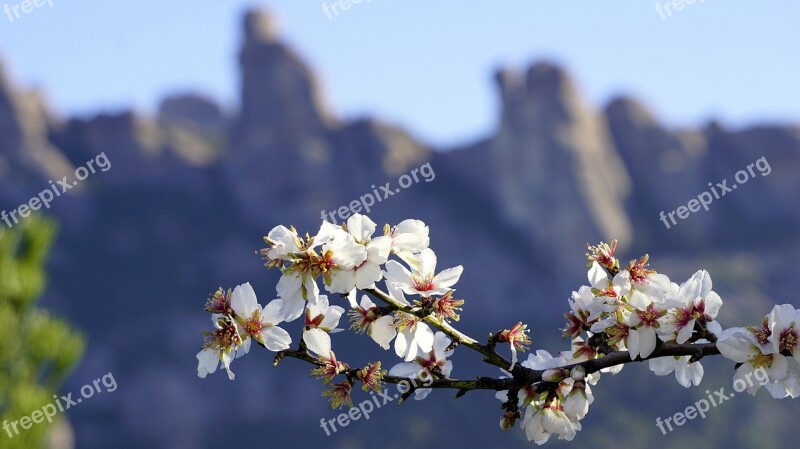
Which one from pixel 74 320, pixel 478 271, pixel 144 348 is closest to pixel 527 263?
pixel 478 271

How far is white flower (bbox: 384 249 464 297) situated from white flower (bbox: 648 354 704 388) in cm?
65

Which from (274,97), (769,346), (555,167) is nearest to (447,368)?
(769,346)

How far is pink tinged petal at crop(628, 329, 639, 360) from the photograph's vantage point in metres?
2.61

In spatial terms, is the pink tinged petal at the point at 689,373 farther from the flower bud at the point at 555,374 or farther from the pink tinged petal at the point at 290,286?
the pink tinged petal at the point at 290,286

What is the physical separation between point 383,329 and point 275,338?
300 mm

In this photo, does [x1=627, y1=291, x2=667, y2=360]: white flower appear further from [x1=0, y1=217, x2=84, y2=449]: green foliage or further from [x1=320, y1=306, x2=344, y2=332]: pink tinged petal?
[x1=0, y1=217, x2=84, y2=449]: green foliage

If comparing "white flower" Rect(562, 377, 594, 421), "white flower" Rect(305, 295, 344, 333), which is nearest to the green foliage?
"white flower" Rect(305, 295, 344, 333)

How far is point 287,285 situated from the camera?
8.67 ft

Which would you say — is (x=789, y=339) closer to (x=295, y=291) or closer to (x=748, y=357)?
(x=748, y=357)

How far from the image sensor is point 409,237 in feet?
8.93

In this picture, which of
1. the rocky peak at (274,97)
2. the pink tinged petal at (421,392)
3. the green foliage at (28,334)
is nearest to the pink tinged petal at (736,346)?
the pink tinged petal at (421,392)

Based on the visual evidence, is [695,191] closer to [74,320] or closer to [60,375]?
[74,320]

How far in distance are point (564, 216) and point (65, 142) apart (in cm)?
6263

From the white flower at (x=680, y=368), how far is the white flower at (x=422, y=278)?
0.65 meters
